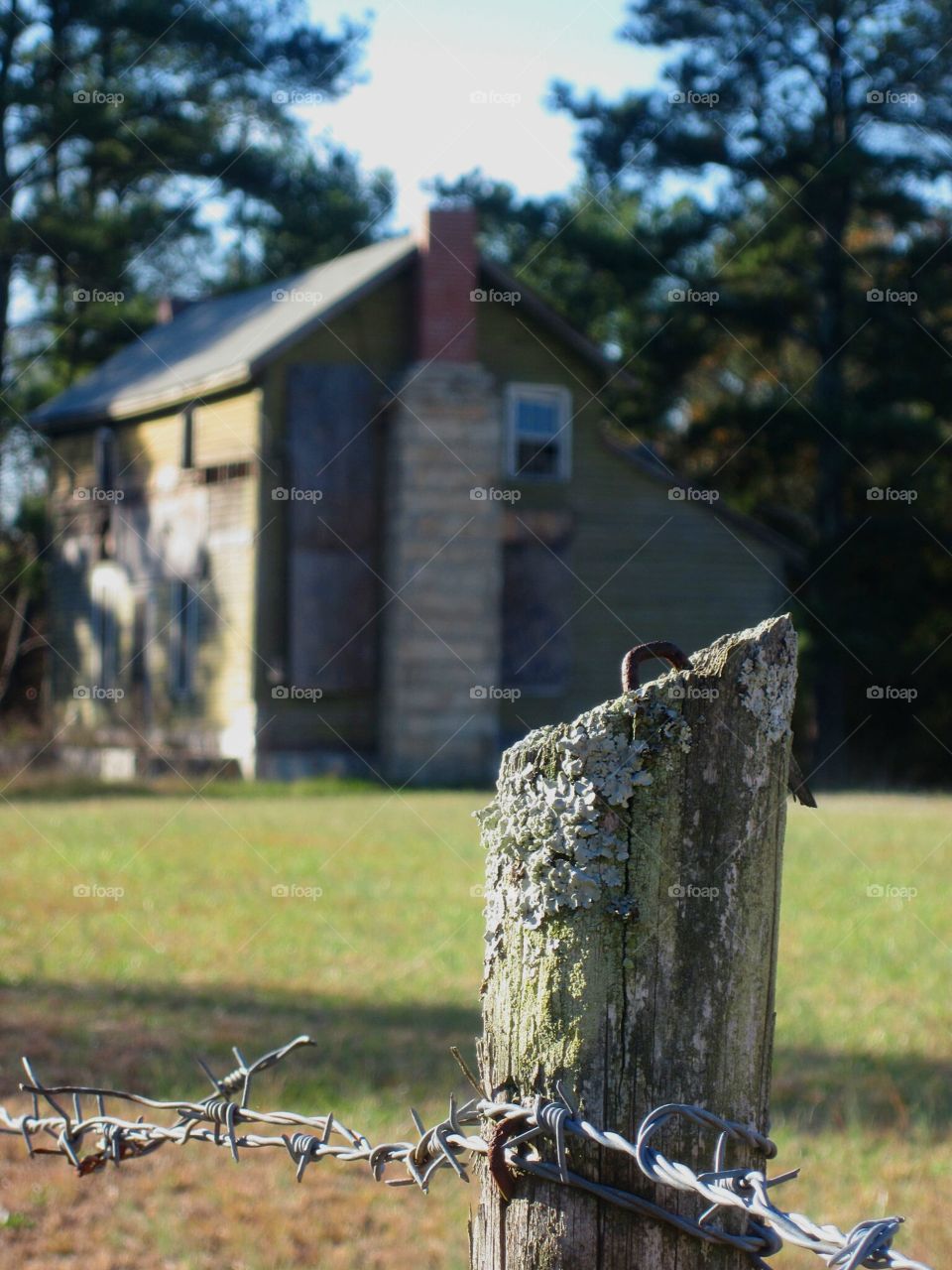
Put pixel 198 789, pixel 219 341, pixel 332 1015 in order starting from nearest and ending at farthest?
pixel 332 1015, pixel 198 789, pixel 219 341

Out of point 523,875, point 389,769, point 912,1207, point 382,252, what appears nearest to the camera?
point 523,875

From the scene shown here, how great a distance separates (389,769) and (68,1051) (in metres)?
14.0

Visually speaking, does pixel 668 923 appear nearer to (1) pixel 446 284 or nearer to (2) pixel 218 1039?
(2) pixel 218 1039

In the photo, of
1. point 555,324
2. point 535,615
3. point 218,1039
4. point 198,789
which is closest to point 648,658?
point 218,1039

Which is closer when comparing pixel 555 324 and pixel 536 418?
pixel 555 324

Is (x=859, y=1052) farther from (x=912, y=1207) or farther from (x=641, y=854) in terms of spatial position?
(x=641, y=854)

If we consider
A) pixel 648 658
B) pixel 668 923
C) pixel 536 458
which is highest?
pixel 536 458

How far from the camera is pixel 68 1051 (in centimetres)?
600

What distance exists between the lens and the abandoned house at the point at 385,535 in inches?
789

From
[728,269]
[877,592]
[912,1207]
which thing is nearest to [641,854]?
[912,1207]

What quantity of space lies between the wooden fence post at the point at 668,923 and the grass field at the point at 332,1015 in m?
2.67

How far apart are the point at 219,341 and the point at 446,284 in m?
4.20

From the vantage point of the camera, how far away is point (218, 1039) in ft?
20.6

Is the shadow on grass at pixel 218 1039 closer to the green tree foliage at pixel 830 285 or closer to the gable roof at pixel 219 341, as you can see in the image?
the gable roof at pixel 219 341
